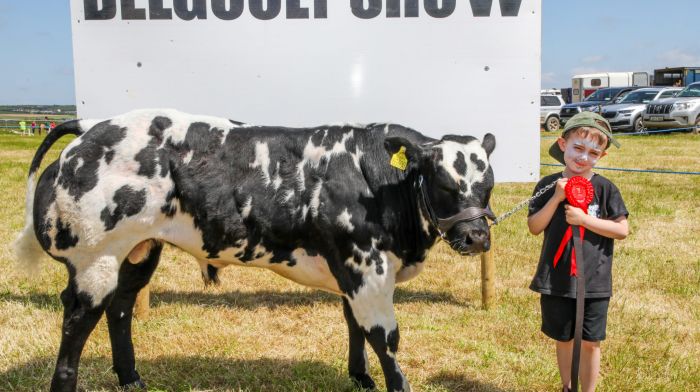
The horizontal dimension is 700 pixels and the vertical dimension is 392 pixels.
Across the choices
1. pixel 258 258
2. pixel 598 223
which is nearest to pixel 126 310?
pixel 258 258

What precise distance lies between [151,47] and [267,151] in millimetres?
2322

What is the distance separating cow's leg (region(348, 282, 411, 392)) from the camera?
10.7 ft

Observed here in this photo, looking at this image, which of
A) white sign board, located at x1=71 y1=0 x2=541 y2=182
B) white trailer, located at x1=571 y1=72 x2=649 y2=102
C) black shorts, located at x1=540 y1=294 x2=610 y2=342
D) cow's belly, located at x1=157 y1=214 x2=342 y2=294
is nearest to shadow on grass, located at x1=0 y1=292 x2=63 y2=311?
white sign board, located at x1=71 y1=0 x2=541 y2=182

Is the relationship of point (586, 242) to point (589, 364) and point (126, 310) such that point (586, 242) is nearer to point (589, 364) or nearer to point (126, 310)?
point (589, 364)

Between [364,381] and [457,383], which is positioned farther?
[457,383]

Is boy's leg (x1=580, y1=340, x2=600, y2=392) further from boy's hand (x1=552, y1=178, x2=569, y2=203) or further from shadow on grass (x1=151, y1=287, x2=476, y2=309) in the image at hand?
shadow on grass (x1=151, y1=287, x2=476, y2=309)

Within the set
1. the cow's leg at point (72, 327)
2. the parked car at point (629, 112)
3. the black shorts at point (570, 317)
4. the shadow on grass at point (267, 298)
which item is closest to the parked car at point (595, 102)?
the parked car at point (629, 112)

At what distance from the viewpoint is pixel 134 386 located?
387 centimetres

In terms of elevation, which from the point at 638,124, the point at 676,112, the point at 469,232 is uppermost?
the point at 469,232

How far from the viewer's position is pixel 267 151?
335 cm

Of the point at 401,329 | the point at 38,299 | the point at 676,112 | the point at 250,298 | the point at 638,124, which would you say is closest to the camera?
the point at 401,329

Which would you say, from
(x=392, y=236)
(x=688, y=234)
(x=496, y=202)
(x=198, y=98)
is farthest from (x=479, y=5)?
(x=496, y=202)

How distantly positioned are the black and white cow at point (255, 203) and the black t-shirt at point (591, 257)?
1.53 ft

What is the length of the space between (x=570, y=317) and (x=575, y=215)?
560 mm
